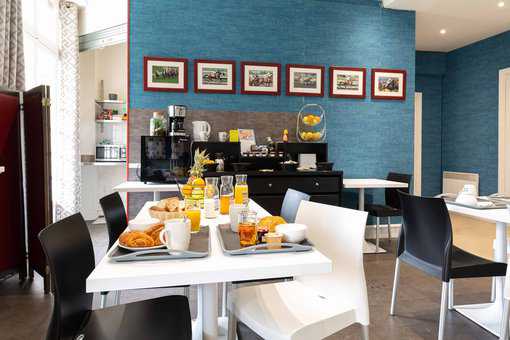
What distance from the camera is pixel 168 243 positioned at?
1188 mm

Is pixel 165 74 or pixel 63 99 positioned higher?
pixel 165 74

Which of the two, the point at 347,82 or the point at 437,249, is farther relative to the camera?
the point at 347,82

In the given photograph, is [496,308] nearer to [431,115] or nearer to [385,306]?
[385,306]

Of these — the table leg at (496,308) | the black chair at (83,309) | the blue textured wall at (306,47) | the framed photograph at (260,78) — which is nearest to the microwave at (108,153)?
the blue textured wall at (306,47)

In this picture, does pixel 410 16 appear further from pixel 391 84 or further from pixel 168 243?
pixel 168 243

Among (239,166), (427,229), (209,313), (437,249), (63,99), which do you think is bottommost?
(209,313)

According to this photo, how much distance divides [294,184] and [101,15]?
153 inches

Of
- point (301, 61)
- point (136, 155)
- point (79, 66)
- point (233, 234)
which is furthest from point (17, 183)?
point (301, 61)

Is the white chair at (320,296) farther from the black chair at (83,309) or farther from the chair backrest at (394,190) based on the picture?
the chair backrest at (394,190)

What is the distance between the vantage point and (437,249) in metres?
2.09

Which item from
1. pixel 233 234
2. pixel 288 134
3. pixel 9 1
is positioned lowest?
pixel 233 234

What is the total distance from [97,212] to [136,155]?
7.82 feet

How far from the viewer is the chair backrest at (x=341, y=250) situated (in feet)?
5.18

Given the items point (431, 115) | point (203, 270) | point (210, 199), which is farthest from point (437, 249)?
point (431, 115)
